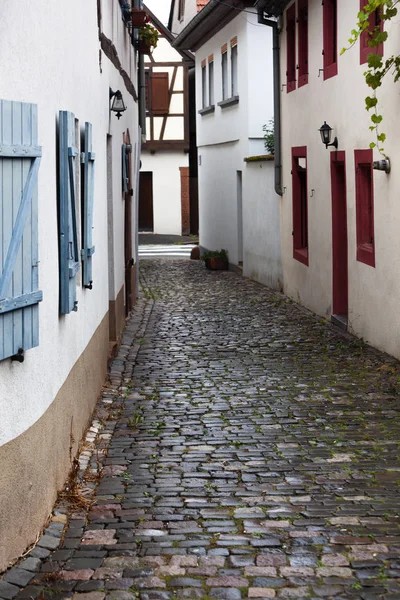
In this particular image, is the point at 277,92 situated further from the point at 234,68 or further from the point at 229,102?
the point at 229,102

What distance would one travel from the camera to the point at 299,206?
18.4 m

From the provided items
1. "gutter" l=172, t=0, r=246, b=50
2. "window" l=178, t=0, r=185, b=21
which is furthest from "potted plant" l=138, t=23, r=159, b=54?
"window" l=178, t=0, r=185, b=21

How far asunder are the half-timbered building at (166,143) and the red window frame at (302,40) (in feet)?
63.8

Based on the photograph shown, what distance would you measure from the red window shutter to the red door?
2316 centimetres

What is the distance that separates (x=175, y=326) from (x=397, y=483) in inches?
350

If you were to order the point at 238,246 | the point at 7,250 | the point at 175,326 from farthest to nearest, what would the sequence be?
1. the point at 238,246
2. the point at 175,326
3. the point at 7,250

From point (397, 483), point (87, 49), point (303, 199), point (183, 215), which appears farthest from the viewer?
point (183, 215)

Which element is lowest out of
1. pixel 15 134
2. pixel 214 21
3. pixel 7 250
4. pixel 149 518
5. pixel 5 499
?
pixel 149 518

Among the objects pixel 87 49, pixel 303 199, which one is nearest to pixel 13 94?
pixel 87 49

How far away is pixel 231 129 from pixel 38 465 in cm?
2008

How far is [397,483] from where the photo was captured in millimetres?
7008

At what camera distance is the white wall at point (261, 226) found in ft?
67.3

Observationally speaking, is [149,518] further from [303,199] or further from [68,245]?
[303,199]

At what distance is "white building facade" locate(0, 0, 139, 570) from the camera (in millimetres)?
5098
